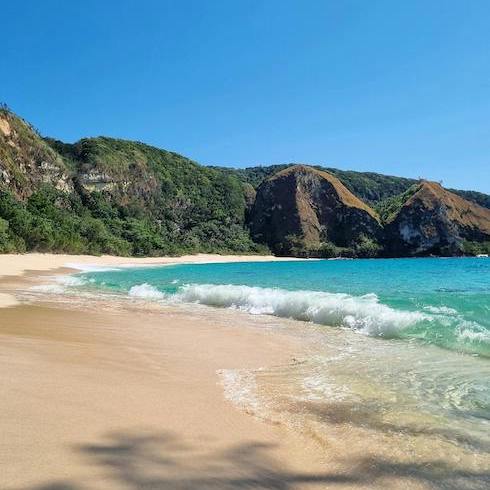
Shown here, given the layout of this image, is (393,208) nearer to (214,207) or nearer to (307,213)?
(307,213)

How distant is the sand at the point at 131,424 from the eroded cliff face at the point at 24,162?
7002cm

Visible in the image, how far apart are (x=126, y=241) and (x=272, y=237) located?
174 feet

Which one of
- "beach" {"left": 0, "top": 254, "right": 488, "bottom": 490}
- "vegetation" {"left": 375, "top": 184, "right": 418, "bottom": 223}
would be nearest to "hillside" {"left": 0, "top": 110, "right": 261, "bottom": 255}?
"vegetation" {"left": 375, "top": 184, "right": 418, "bottom": 223}

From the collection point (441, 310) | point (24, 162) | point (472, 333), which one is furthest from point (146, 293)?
point (24, 162)

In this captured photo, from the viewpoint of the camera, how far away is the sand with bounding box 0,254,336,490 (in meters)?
3.03

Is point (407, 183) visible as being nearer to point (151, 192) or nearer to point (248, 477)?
point (151, 192)

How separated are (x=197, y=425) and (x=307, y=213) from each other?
415 feet

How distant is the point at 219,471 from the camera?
3242 mm

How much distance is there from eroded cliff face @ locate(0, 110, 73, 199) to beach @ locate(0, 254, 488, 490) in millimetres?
70342

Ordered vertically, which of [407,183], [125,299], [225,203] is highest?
[407,183]

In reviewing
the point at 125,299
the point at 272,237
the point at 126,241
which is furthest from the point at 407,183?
the point at 125,299

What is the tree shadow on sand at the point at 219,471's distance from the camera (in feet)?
9.82

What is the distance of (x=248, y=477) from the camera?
Result: 3207 mm

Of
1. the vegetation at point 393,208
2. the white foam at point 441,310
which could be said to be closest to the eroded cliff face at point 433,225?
the vegetation at point 393,208
